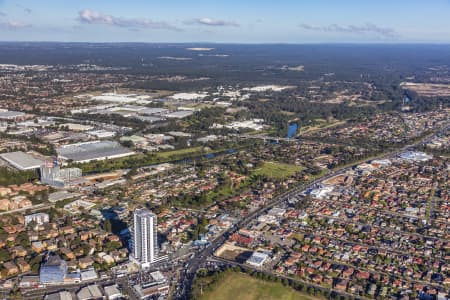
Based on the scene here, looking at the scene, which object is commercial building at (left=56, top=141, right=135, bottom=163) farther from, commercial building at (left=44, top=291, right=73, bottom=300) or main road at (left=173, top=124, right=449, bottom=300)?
commercial building at (left=44, top=291, right=73, bottom=300)

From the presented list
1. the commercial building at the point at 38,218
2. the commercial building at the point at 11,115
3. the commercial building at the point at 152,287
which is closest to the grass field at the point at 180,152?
the commercial building at the point at 38,218

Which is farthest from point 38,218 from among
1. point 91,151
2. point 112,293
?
point 91,151

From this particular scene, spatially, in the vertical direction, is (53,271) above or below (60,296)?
above

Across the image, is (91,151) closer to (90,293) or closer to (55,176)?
(55,176)

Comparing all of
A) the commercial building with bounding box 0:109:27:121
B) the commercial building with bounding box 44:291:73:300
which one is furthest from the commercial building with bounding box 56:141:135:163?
the commercial building with bounding box 44:291:73:300

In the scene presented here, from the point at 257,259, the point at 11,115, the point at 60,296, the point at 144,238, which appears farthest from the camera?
the point at 11,115
